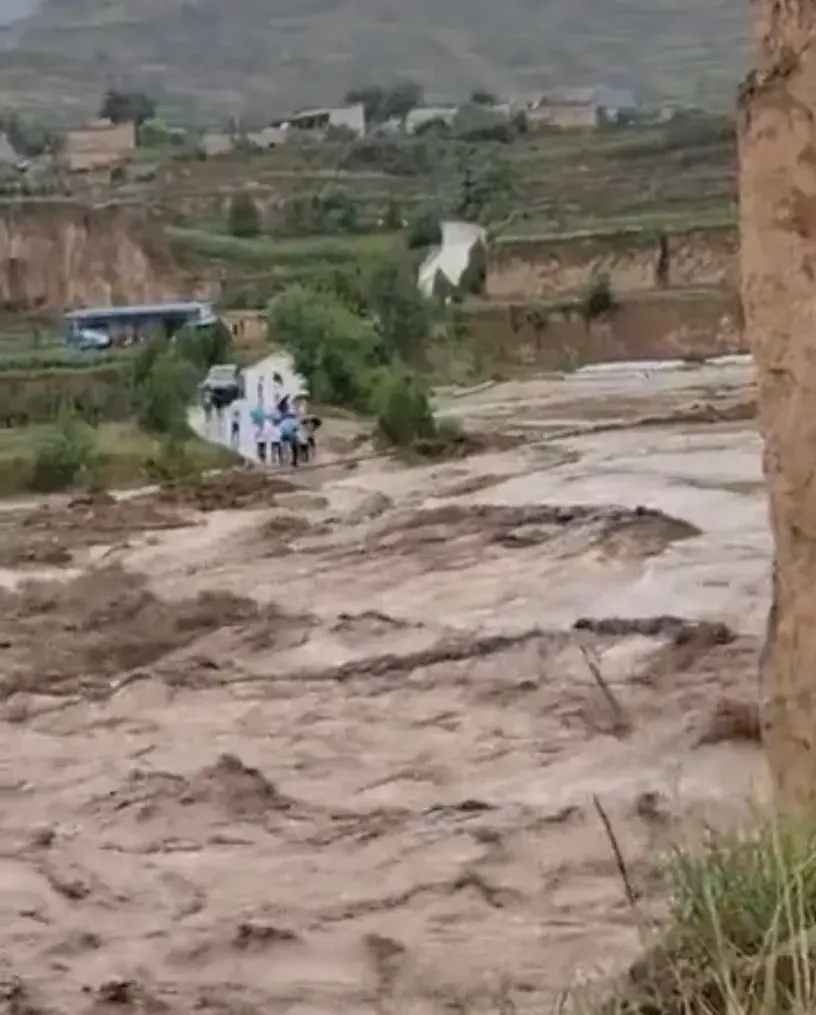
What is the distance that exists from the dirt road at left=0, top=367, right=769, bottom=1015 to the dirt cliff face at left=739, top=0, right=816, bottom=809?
→ 0.87 ft

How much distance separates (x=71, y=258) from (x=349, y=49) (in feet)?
1.97

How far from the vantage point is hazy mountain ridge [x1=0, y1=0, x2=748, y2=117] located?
3.04m

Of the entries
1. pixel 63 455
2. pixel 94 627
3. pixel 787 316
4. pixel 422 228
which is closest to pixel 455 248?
pixel 422 228

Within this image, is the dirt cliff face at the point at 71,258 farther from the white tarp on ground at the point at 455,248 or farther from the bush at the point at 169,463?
the white tarp on ground at the point at 455,248

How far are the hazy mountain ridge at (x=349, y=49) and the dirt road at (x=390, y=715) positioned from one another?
56 cm

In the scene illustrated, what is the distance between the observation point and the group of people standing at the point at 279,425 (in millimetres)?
2943

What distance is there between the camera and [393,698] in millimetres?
2574

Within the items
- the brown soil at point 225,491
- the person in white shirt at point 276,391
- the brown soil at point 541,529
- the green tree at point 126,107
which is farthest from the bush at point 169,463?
the green tree at point 126,107

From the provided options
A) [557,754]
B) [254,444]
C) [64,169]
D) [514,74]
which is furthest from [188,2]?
[557,754]

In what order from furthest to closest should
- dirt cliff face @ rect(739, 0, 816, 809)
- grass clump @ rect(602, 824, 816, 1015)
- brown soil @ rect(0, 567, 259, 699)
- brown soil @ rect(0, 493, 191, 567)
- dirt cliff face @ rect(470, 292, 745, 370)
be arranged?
dirt cliff face @ rect(470, 292, 745, 370), brown soil @ rect(0, 493, 191, 567), brown soil @ rect(0, 567, 259, 699), dirt cliff face @ rect(739, 0, 816, 809), grass clump @ rect(602, 824, 816, 1015)

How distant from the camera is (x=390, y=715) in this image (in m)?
2.54

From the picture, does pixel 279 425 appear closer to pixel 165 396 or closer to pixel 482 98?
pixel 165 396

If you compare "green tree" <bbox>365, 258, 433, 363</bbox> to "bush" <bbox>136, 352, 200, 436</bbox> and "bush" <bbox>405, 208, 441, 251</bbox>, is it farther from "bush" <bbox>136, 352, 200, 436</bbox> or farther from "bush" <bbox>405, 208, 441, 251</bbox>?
"bush" <bbox>136, 352, 200, 436</bbox>

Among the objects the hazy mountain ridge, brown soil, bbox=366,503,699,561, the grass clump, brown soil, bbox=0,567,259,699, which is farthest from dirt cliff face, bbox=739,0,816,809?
the hazy mountain ridge
